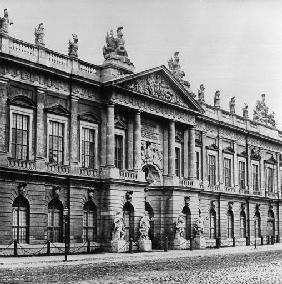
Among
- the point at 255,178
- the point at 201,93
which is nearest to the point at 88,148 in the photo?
the point at 201,93

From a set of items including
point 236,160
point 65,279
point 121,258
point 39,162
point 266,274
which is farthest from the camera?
point 236,160

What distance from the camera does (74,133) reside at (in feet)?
123

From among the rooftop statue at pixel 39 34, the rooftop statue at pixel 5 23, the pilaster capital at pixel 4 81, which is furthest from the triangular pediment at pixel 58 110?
the rooftop statue at pixel 5 23

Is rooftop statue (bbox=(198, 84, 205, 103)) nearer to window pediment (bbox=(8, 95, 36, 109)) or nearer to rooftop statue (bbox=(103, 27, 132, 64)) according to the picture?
rooftop statue (bbox=(103, 27, 132, 64))

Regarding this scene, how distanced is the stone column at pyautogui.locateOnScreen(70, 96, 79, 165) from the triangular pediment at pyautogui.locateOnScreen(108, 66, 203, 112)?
9.61 ft

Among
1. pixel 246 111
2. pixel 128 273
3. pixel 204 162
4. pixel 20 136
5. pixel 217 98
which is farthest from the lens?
pixel 246 111

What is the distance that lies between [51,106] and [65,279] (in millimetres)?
17680

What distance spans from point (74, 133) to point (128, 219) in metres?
7.11

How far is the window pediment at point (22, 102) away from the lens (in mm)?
33700

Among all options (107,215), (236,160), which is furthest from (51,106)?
(236,160)

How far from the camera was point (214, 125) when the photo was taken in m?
52.3

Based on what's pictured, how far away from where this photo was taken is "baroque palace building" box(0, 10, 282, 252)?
111 feet

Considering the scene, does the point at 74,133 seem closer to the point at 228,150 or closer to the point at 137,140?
the point at 137,140

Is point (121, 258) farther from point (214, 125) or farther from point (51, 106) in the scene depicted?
point (214, 125)
